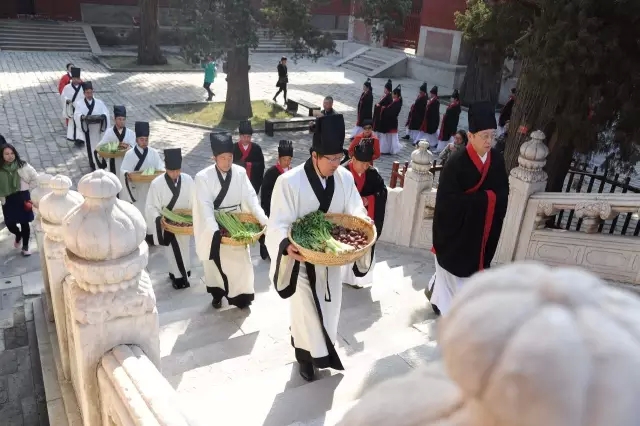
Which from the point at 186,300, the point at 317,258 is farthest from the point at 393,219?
the point at 317,258

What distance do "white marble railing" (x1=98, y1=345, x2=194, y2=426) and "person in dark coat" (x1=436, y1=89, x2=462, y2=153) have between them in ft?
44.2

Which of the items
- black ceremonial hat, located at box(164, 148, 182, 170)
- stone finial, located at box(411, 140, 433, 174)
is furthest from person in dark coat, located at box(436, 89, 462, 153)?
black ceremonial hat, located at box(164, 148, 182, 170)

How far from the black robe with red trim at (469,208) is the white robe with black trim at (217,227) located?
6.71 feet

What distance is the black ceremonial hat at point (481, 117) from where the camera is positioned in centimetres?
500

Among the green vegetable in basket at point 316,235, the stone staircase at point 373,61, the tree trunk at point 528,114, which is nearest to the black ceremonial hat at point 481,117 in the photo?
the green vegetable in basket at point 316,235

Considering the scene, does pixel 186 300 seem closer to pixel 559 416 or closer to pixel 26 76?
pixel 559 416

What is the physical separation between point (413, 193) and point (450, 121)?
8.67 metres

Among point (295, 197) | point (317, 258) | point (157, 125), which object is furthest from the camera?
point (157, 125)

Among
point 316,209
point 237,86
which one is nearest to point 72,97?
point 237,86

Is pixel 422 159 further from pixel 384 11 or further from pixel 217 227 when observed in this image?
pixel 384 11

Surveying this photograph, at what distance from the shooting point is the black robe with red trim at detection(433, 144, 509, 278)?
5.20 metres

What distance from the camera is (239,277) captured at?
19.8 ft

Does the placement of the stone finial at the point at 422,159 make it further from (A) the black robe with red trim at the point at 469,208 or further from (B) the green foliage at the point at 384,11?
(B) the green foliage at the point at 384,11

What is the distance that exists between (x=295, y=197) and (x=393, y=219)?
11.8ft
